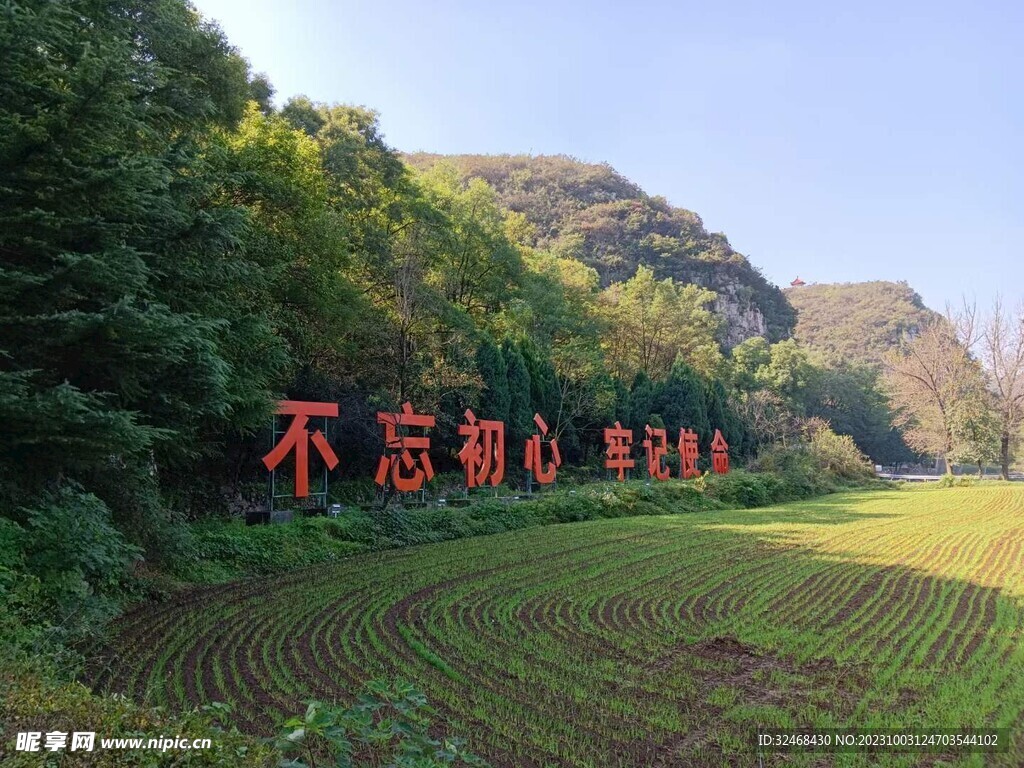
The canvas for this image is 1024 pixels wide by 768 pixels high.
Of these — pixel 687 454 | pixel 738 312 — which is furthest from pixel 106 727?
pixel 738 312

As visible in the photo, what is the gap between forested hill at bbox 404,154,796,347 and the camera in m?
63.3

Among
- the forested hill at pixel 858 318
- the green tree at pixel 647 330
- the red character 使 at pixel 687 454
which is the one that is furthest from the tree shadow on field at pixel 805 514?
the forested hill at pixel 858 318

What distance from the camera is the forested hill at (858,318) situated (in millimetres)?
75506

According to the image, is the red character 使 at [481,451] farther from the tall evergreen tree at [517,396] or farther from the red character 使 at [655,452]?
the red character 使 at [655,452]

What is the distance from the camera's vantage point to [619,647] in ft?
17.4

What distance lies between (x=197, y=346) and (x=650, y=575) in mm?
5877

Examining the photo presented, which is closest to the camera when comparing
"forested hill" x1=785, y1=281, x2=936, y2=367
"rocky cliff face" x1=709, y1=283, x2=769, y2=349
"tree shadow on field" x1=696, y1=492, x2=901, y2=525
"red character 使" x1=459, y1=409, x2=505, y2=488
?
"red character 使" x1=459, y1=409, x2=505, y2=488

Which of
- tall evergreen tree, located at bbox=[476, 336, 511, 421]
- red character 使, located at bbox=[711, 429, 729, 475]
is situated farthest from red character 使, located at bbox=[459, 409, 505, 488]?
red character 使, located at bbox=[711, 429, 729, 475]

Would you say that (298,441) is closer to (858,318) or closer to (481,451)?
(481,451)

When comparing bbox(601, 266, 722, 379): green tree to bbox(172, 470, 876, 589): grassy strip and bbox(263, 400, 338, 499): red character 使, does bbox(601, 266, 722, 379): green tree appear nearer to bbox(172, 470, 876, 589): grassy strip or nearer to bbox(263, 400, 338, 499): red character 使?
bbox(172, 470, 876, 589): grassy strip

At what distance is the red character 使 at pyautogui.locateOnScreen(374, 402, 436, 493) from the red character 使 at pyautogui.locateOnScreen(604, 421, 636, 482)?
9.17 metres

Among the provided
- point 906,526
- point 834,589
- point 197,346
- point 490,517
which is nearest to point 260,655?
point 197,346

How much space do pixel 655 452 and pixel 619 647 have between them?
62.7 feet

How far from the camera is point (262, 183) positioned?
9875 millimetres
